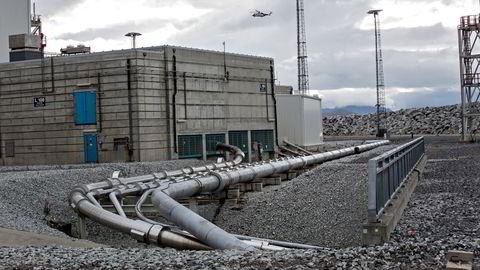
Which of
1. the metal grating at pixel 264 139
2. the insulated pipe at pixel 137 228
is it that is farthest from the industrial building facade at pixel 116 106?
the insulated pipe at pixel 137 228

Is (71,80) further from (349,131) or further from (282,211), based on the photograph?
(349,131)

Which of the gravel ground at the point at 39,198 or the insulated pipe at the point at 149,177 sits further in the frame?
the insulated pipe at the point at 149,177

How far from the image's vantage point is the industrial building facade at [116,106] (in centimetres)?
3206

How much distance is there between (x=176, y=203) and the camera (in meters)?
16.0

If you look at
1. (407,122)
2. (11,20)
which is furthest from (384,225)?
(407,122)

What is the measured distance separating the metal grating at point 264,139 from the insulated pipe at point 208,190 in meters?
5.35

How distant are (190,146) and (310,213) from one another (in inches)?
634

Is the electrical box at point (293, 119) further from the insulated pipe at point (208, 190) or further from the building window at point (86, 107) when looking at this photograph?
the building window at point (86, 107)

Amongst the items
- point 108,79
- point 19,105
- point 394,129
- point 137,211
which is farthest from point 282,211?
point 394,129

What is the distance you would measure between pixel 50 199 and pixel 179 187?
14.4 feet

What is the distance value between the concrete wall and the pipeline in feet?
100

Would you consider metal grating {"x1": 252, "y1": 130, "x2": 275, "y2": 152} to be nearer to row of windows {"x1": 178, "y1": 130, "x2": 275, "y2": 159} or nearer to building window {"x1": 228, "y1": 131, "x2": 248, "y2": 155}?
row of windows {"x1": 178, "y1": 130, "x2": 275, "y2": 159}

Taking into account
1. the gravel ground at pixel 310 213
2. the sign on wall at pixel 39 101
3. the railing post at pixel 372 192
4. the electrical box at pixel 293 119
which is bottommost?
the gravel ground at pixel 310 213

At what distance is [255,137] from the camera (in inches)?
1618
